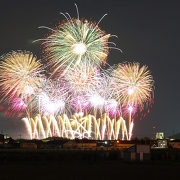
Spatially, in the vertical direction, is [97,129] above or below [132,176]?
above

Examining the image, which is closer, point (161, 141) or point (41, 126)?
point (41, 126)

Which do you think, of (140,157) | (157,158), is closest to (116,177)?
(140,157)

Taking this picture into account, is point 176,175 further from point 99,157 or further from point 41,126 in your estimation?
point 41,126

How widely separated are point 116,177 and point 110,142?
81508 millimetres

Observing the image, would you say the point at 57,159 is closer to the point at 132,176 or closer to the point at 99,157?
the point at 99,157

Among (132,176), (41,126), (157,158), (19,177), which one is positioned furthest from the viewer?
(41,126)

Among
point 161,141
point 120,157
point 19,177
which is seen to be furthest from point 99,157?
point 161,141

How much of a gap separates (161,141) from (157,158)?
59335 mm

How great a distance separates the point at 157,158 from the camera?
199 feet

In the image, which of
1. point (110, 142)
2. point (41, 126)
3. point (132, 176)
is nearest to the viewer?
point (132, 176)

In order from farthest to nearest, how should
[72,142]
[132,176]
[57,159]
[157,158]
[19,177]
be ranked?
1. [72,142]
2. [157,158]
3. [57,159]
4. [132,176]
5. [19,177]

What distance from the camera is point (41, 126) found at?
246 ft

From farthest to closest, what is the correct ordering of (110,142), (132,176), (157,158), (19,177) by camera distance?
(110,142)
(157,158)
(132,176)
(19,177)

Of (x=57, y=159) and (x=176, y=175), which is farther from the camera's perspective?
(x=57, y=159)
